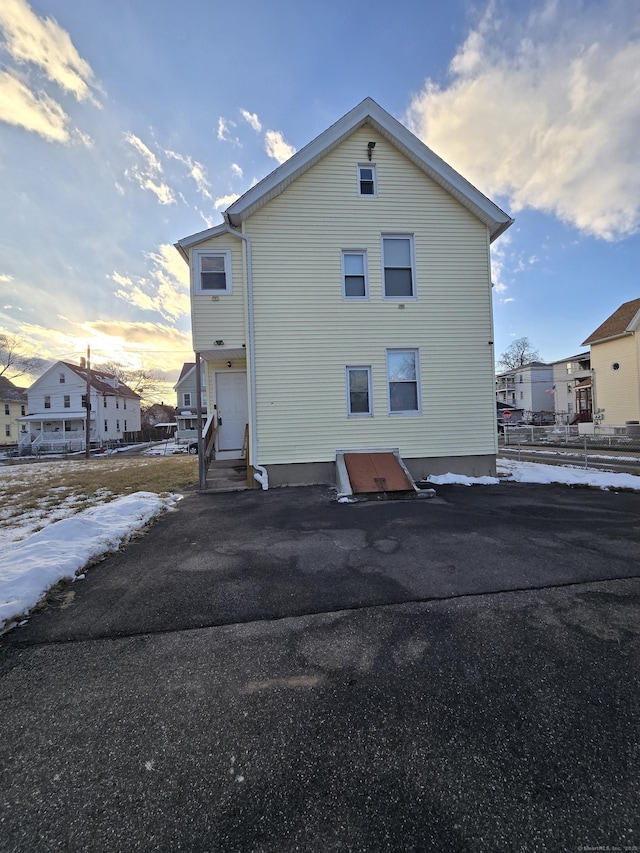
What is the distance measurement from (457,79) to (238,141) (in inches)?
257

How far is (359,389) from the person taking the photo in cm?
920

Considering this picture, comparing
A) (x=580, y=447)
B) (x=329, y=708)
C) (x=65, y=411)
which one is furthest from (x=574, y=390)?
(x=65, y=411)

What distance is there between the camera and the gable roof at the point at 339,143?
8.61 meters

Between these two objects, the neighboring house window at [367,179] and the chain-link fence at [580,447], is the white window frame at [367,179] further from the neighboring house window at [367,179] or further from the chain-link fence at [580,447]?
the chain-link fence at [580,447]

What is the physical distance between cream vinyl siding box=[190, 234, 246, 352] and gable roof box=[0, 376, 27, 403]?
1722 inches

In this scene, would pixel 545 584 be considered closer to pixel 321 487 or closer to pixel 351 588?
pixel 351 588

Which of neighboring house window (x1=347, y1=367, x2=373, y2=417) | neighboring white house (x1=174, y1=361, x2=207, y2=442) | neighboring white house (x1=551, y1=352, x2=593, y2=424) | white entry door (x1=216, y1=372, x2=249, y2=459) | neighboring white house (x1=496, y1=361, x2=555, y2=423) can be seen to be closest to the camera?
neighboring house window (x1=347, y1=367, x2=373, y2=417)

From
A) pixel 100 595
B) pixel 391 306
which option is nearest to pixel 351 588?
pixel 100 595

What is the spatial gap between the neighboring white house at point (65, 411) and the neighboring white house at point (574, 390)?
49.2 metres

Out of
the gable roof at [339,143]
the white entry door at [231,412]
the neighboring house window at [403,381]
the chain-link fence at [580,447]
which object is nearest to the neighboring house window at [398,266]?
the neighboring house window at [403,381]

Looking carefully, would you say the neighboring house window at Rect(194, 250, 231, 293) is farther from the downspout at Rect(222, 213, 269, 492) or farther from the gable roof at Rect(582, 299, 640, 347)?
the gable roof at Rect(582, 299, 640, 347)

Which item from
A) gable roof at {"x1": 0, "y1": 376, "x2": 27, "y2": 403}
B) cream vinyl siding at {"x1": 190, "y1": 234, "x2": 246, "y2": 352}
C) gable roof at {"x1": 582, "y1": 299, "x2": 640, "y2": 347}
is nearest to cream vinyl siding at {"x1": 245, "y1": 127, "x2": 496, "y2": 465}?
cream vinyl siding at {"x1": 190, "y1": 234, "x2": 246, "y2": 352}

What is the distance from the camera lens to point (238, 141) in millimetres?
11172

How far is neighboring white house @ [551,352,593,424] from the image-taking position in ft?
120
